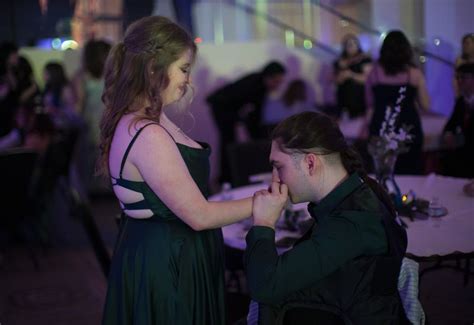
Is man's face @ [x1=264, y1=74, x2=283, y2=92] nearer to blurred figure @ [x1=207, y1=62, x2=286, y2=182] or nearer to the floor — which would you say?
blurred figure @ [x1=207, y1=62, x2=286, y2=182]

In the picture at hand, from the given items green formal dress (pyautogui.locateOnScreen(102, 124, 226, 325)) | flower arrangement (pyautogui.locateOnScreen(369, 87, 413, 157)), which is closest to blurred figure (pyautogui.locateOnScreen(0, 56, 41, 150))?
flower arrangement (pyautogui.locateOnScreen(369, 87, 413, 157))

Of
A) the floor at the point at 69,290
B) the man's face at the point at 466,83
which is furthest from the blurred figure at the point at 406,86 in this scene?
the floor at the point at 69,290

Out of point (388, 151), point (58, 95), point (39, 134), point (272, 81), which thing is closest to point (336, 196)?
point (388, 151)

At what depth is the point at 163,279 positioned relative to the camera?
74.2 inches

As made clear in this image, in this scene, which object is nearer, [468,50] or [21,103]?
[468,50]

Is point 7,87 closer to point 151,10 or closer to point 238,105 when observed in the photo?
point 238,105

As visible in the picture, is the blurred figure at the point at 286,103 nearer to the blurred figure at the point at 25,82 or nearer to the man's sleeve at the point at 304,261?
the blurred figure at the point at 25,82

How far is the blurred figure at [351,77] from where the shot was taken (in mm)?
6895

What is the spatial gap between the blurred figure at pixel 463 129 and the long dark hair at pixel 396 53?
1.64 feet

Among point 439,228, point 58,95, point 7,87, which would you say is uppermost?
point 7,87

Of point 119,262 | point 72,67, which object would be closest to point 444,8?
point 72,67

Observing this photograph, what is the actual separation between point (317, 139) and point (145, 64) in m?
0.47

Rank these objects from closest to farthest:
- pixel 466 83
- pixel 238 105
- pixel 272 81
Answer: pixel 466 83 < pixel 272 81 < pixel 238 105

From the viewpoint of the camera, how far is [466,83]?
3.72 meters
